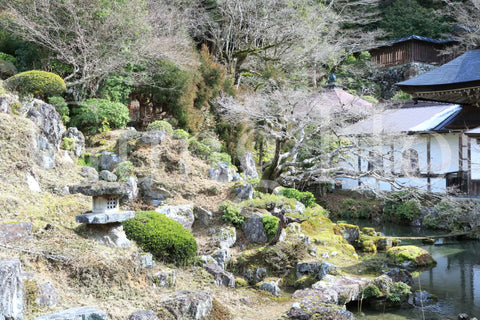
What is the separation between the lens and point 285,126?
12773 mm

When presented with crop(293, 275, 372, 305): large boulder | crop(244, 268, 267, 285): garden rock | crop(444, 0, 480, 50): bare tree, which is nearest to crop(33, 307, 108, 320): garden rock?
crop(293, 275, 372, 305): large boulder

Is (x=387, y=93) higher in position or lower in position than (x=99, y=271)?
higher

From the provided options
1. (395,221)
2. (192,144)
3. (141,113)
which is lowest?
(395,221)

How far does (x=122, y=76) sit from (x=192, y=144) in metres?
4.24

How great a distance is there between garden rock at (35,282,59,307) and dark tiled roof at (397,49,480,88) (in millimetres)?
13351

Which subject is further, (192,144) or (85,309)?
(192,144)

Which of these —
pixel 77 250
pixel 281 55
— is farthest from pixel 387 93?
pixel 77 250

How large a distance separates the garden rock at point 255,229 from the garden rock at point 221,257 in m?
1.13

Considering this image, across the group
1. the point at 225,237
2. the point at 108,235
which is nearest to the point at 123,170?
the point at 225,237

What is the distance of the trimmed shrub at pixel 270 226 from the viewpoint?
10310mm

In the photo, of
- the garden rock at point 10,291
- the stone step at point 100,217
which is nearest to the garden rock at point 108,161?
the stone step at point 100,217

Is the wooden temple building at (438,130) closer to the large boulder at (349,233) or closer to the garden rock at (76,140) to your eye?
the large boulder at (349,233)

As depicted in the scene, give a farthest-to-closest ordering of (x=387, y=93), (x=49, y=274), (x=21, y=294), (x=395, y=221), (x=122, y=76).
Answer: (x=387, y=93), (x=395, y=221), (x=122, y=76), (x=49, y=274), (x=21, y=294)

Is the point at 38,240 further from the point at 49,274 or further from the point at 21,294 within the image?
the point at 21,294
